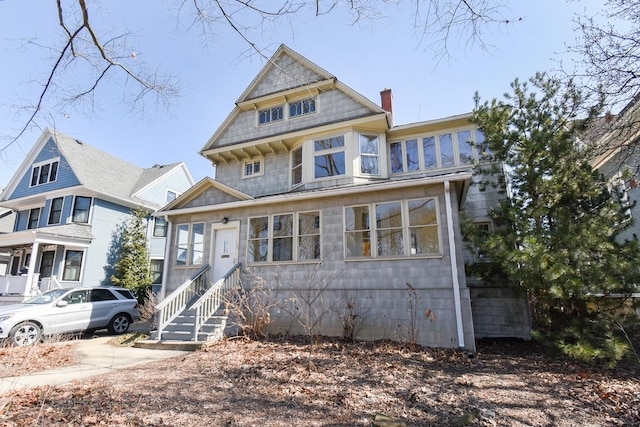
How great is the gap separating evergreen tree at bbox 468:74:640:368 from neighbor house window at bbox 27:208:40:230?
2235 cm

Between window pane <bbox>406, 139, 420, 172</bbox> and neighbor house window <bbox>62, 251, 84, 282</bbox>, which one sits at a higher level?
window pane <bbox>406, 139, 420, 172</bbox>

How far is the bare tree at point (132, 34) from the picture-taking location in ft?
13.4

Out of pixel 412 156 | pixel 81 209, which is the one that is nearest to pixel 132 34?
pixel 412 156

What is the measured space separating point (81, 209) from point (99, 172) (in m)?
2.59

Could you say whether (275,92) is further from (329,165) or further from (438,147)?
(438,147)

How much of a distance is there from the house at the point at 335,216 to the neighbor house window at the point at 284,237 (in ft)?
0.11

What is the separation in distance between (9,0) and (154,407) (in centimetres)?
563

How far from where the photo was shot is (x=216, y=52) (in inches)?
203

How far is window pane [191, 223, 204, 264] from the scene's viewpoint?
11.5m

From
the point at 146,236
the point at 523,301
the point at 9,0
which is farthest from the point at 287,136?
the point at 146,236

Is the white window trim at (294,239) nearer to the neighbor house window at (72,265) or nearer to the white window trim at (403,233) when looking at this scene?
the white window trim at (403,233)

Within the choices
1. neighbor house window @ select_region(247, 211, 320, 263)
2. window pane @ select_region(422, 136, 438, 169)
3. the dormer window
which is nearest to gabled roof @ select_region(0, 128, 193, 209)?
the dormer window

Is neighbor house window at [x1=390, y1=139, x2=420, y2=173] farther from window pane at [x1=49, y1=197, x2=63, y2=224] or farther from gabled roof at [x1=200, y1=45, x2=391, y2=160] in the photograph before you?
window pane at [x1=49, y1=197, x2=63, y2=224]

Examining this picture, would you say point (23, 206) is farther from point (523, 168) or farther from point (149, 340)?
point (523, 168)
